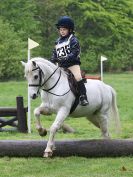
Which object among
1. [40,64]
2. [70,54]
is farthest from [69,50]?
[40,64]

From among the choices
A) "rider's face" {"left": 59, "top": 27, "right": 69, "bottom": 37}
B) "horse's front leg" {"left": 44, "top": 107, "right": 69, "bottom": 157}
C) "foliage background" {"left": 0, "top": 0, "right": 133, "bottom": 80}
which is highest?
"rider's face" {"left": 59, "top": 27, "right": 69, "bottom": 37}

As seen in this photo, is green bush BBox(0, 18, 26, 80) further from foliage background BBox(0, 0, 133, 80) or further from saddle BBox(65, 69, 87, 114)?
saddle BBox(65, 69, 87, 114)

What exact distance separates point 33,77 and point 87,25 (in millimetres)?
48668

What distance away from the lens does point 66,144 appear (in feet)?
29.2

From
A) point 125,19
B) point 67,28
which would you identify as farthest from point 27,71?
point 125,19

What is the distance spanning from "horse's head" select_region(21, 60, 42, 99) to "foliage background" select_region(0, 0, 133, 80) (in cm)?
3615

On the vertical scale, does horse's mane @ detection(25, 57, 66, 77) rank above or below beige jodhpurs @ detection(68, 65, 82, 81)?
above

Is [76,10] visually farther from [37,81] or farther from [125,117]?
[37,81]

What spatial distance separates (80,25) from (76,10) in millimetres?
1987

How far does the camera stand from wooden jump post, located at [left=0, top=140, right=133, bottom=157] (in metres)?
8.84

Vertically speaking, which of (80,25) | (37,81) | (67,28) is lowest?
(80,25)

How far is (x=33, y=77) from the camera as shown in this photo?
27.9 ft

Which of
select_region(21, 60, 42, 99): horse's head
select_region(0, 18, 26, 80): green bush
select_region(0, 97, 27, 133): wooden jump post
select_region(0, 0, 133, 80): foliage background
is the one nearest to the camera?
select_region(21, 60, 42, 99): horse's head

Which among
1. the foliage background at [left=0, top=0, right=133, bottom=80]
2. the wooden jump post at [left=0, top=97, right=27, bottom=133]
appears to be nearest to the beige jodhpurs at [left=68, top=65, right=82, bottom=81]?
the wooden jump post at [left=0, top=97, right=27, bottom=133]
